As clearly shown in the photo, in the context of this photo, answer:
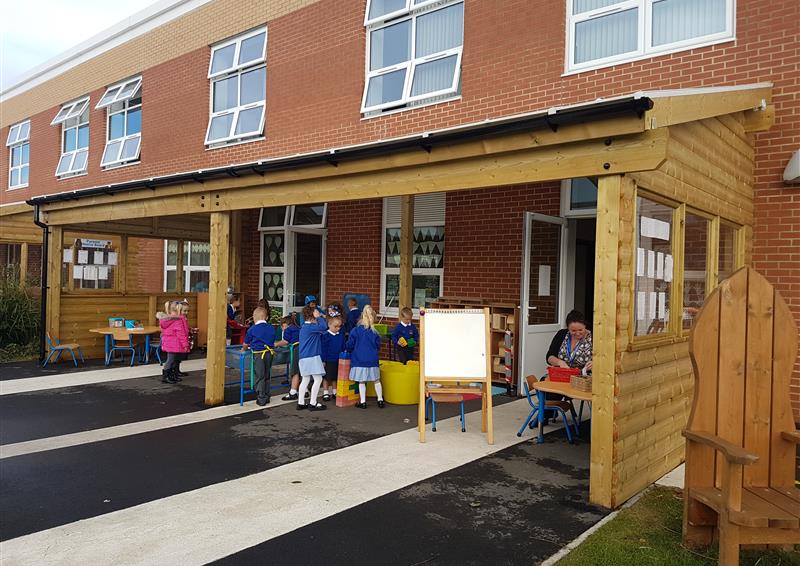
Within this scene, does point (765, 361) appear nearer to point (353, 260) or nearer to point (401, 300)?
point (401, 300)

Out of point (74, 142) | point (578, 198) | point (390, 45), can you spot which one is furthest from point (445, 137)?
point (74, 142)

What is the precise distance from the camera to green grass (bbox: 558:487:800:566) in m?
3.67

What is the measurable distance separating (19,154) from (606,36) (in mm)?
21513

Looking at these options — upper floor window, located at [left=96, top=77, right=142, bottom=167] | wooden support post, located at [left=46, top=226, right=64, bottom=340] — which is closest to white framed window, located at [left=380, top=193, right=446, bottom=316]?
wooden support post, located at [left=46, top=226, right=64, bottom=340]

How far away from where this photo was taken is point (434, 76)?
9.95m

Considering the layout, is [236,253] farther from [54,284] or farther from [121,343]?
[54,284]

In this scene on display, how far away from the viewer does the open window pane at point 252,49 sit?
13.0 metres

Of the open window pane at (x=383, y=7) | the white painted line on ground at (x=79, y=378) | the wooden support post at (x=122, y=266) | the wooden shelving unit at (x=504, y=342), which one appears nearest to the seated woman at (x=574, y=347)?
the wooden shelving unit at (x=504, y=342)

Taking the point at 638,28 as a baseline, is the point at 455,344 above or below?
below

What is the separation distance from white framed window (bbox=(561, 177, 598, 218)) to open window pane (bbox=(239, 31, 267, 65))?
24.6 feet

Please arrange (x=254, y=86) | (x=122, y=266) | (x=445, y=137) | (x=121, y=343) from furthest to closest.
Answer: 1. (x=122, y=266)
2. (x=254, y=86)
3. (x=121, y=343)
4. (x=445, y=137)

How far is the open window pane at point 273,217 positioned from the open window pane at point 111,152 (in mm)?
5421

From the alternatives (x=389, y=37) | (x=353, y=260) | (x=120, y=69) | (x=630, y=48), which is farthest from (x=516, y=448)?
(x=120, y=69)

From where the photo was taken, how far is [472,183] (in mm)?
5637
